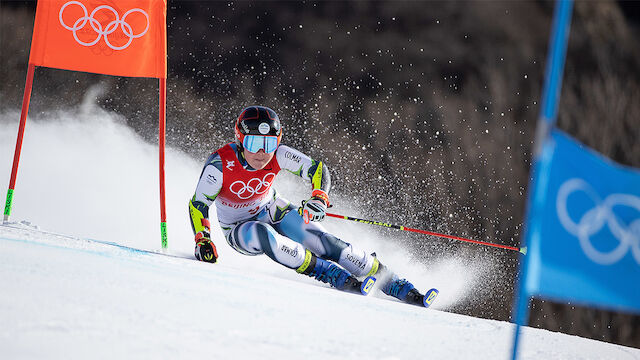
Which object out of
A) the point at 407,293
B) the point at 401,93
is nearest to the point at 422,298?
the point at 407,293

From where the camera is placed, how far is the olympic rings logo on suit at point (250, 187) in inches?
125

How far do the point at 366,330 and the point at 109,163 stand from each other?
438 cm

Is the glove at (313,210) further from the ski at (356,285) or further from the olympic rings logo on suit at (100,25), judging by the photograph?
the olympic rings logo on suit at (100,25)

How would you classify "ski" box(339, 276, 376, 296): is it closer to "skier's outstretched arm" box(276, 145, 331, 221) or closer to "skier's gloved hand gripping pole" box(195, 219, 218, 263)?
"skier's outstretched arm" box(276, 145, 331, 221)

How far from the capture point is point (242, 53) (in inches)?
257

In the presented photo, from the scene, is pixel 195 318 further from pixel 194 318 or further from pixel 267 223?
pixel 267 223

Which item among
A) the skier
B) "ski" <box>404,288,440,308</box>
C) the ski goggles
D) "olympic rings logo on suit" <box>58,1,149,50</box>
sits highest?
"olympic rings logo on suit" <box>58,1,149,50</box>

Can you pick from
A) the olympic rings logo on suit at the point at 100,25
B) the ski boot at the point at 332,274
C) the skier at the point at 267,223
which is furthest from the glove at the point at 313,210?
the olympic rings logo on suit at the point at 100,25

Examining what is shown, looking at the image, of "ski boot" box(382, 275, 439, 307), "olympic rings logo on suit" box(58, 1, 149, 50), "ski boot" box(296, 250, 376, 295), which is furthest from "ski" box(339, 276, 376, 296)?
"olympic rings logo on suit" box(58, 1, 149, 50)

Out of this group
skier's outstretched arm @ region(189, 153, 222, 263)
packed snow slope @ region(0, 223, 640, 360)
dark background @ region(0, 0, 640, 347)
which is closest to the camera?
packed snow slope @ region(0, 223, 640, 360)

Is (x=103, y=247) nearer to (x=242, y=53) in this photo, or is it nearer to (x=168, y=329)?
(x=168, y=329)

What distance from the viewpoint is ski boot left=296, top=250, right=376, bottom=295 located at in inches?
118

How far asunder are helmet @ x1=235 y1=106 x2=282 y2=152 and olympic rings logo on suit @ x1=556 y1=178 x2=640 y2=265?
6.18 feet

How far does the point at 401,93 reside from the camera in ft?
23.0
